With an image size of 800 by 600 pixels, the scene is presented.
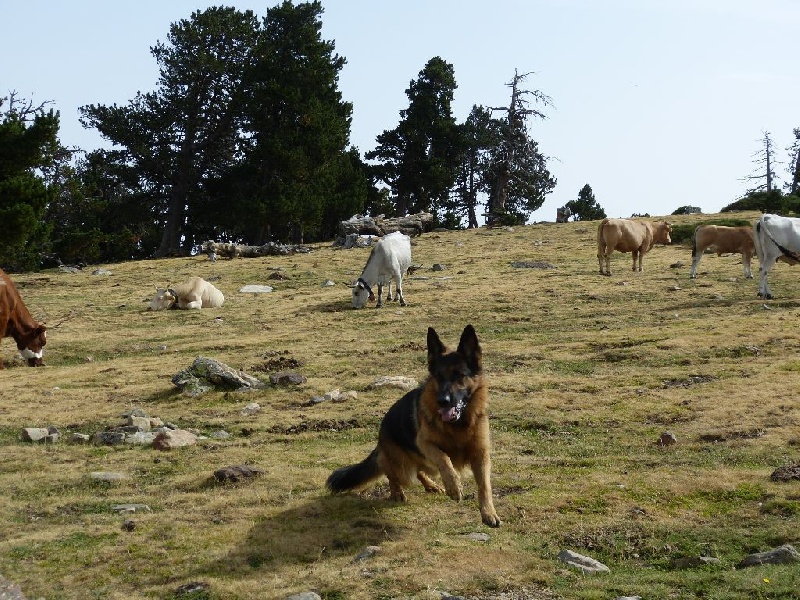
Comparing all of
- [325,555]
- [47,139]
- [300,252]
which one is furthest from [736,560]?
[300,252]

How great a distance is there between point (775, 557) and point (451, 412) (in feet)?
9.65

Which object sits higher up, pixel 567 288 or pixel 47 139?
pixel 47 139

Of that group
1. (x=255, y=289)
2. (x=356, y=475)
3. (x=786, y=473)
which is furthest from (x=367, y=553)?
(x=255, y=289)

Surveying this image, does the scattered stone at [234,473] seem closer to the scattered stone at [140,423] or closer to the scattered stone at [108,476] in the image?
the scattered stone at [108,476]

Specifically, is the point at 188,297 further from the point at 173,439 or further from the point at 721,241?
the point at 721,241

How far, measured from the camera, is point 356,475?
9.99 m

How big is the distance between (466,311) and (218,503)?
52.3ft

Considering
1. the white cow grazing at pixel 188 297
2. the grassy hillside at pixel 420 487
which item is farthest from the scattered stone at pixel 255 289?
the grassy hillside at pixel 420 487

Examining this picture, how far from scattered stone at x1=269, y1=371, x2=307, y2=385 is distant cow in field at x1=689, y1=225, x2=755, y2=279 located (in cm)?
1748

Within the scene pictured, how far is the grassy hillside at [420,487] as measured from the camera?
787cm

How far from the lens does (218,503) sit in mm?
10141

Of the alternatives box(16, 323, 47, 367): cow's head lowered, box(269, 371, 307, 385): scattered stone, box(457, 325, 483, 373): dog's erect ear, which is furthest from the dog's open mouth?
box(16, 323, 47, 367): cow's head lowered

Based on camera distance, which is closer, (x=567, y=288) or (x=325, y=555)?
(x=325, y=555)

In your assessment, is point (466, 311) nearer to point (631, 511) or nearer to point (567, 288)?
point (567, 288)
